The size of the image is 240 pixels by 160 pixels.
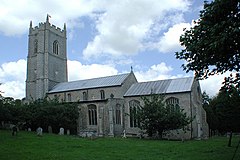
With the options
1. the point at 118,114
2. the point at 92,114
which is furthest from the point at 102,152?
the point at 92,114

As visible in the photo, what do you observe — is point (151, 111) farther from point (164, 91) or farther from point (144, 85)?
point (144, 85)

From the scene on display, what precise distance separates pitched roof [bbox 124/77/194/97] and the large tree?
25.8 metres

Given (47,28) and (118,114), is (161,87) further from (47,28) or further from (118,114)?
(47,28)

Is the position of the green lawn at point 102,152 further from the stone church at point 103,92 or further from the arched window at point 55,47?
the arched window at point 55,47

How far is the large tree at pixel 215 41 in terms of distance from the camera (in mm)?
12977

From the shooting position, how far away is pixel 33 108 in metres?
44.9

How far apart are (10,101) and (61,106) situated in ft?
24.5

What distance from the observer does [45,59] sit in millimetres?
61500

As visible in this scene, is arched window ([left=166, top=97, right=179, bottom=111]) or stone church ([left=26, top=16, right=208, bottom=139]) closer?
stone church ([left=26, top=16, right=208, bottom=139])

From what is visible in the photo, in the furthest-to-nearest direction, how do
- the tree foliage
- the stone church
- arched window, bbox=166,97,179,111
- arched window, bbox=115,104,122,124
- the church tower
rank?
the church tower
arched window, bbox=115,104,122,124
arched window, bbox=166,97,179,111
the stone church
the tree foliage

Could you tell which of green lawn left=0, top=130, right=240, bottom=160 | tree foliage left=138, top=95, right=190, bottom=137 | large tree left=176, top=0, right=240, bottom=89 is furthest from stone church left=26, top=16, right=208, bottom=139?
large tree left=176, top=0, right=240, bottom=89

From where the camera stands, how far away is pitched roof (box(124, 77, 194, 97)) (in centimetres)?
4291

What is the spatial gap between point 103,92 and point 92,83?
4.15 meters

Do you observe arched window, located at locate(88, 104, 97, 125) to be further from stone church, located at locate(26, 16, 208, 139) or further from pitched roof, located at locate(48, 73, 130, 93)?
pitched roof, located at locate(48, 73, 130, 93)
